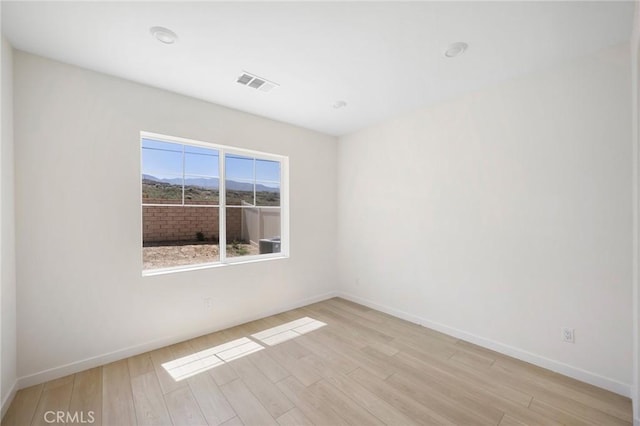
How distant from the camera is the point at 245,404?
75.8 inches

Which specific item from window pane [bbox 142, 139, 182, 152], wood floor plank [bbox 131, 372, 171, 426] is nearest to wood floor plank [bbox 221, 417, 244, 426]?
wood floor plank [bbox 131, 372, 171, 426]

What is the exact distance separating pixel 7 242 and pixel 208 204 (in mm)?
1622

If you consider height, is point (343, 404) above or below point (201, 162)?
below

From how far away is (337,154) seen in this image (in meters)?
4.48

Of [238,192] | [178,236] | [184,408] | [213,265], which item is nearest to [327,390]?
[184,408]

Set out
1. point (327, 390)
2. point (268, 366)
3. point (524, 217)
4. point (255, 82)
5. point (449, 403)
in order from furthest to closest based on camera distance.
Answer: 1. point (255, 82)
2. point (524, 217)
3. point (268, 366)
4. point (327, 390)
5. point (449, 403)

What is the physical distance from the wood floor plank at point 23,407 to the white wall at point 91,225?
0.10 meters

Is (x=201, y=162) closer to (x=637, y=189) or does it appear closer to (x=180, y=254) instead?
(x=180, y=254)

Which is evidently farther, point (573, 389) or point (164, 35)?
point (573, 389)

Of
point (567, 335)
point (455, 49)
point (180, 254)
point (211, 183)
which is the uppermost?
point (455, 49)

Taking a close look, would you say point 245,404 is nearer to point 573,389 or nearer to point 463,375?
point 463,375

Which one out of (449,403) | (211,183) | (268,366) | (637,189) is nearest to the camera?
(637,189)

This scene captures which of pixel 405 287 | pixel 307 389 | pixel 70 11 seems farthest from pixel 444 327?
pixel 70 11

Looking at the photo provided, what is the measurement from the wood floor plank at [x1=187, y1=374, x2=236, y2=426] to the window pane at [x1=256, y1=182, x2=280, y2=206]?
7.02 feet
